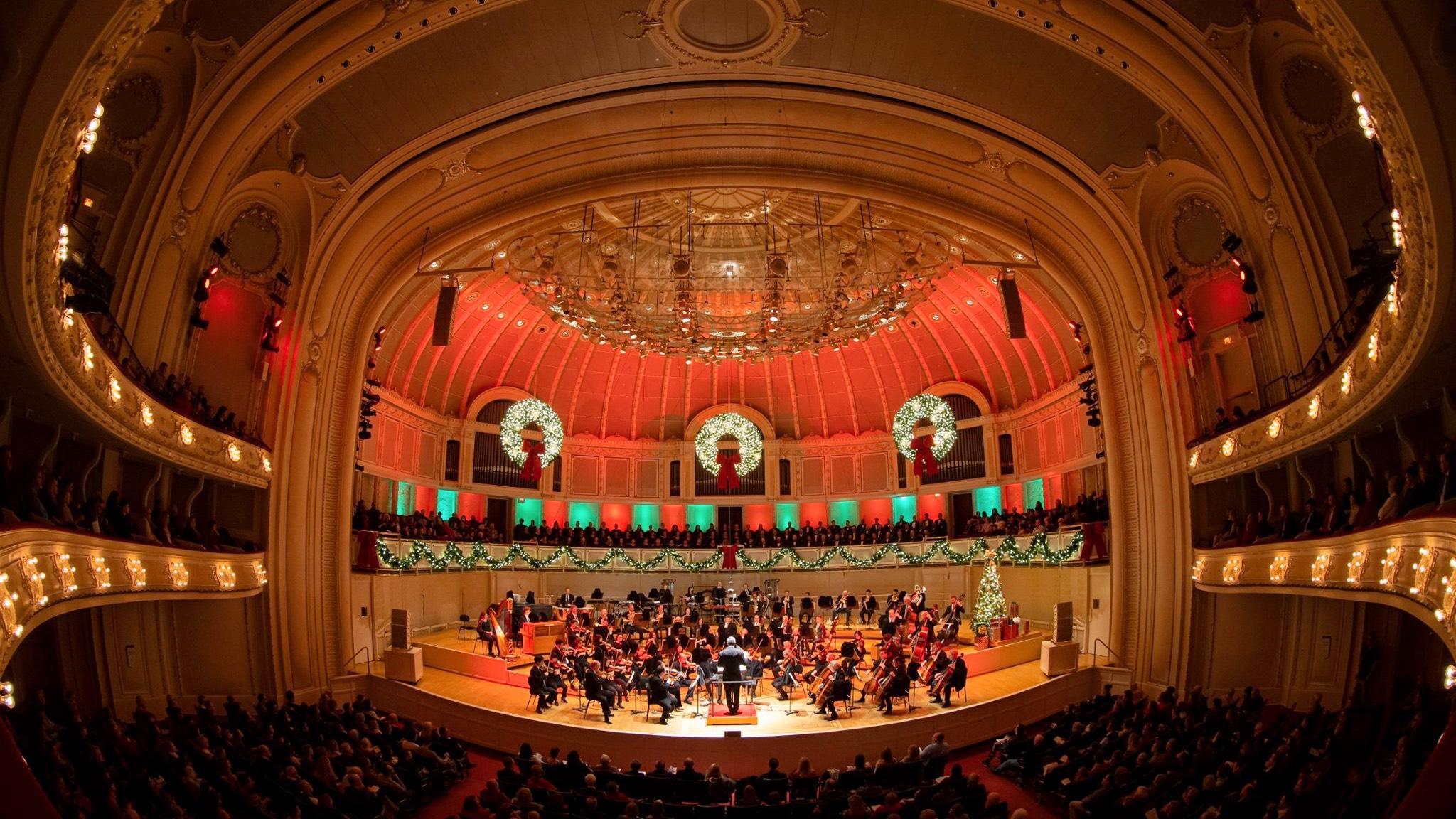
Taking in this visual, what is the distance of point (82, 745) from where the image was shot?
9742 millimetres

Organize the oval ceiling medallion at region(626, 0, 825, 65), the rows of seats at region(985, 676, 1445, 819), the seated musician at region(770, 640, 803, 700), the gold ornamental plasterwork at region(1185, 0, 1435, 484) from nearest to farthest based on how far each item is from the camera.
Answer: the gold ornamental plasterwork at region(1185, 0, 1435, 484), the rows of seats at region(985, 676, 1445, 819), the oval ceiling medallion at region(626, 0, 825, 65), the seated musician at region(770, 640, 803, 700)

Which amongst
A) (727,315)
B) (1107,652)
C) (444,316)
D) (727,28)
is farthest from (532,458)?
(1107,652)

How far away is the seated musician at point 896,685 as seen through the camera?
14938 mm

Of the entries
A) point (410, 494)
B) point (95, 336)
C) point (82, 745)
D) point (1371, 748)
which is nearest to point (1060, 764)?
point (1371, 748)

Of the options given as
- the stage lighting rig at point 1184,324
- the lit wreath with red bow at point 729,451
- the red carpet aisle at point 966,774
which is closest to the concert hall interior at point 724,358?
the red carpet aisle at point 966,774

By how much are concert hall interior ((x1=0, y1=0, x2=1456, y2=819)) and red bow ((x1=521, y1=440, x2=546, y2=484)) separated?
2.46ft

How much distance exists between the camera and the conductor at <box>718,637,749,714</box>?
15.0 metres

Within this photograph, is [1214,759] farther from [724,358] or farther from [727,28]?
[727,28]

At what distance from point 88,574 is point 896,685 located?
1218 centimetres

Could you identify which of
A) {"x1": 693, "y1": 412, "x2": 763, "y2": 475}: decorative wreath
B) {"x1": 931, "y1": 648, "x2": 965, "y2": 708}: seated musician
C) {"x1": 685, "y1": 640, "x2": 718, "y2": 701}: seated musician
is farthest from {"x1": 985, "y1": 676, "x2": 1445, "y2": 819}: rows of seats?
{"x1": 693, "y1": 412, "x2": 763, "y2": 475}: decorative wreath

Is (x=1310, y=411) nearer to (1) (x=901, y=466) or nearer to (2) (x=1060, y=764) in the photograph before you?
(2) (x=1060, y=764)

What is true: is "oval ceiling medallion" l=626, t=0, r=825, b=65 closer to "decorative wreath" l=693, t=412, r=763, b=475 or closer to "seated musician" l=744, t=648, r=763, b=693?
"seated musician" l=744, t=648, r=763, b=693

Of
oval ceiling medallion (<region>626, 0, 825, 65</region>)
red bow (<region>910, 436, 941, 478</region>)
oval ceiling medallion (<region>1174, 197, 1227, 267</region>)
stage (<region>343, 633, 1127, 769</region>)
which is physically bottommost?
stage (<region>343, 633, 1127, 769</region>)

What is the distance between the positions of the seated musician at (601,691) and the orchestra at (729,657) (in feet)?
0.07
